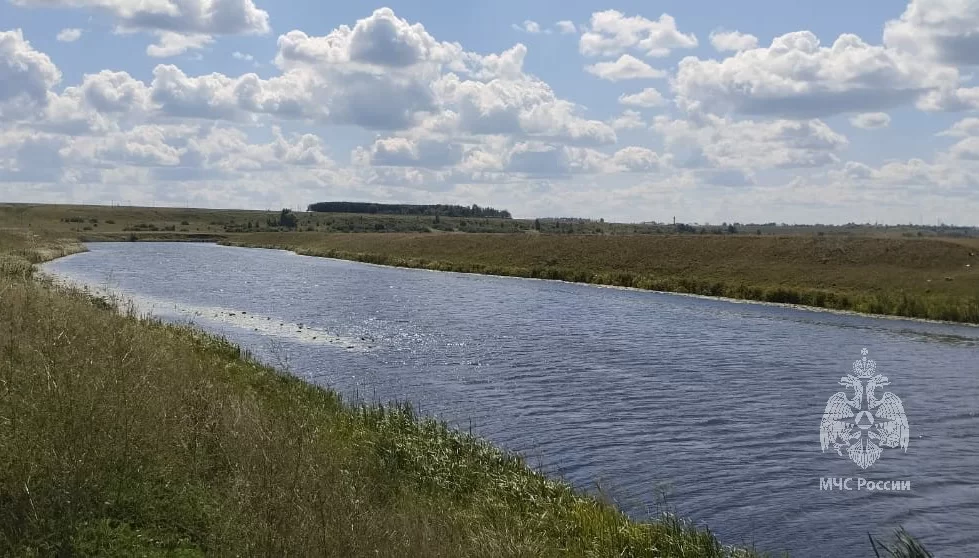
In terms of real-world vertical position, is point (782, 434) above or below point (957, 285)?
below

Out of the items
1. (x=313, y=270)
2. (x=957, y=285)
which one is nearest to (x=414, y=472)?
(x=957, y=285)

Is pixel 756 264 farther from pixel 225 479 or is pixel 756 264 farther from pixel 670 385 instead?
pixel 225 479

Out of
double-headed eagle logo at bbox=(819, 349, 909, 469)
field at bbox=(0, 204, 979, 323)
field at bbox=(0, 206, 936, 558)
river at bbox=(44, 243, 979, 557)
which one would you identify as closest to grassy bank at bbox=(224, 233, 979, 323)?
field at bbox=(0, 204, 979, 323)

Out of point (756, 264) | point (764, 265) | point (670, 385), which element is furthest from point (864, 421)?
point (756, 264)

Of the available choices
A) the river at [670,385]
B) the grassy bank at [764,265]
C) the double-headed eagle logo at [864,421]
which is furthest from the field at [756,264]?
the double-headed eagle logo at [864,421]

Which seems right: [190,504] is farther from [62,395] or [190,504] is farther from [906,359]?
Answer: [906,359]

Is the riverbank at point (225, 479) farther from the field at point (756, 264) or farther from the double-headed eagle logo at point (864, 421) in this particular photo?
the field at point (756, 264)

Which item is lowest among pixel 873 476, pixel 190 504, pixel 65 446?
pixel 873 476

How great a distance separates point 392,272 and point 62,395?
208 ft

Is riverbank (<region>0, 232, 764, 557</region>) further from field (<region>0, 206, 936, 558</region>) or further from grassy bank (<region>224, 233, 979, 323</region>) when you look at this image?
grassy bank (<region>224, 233, 979, 323</region>)

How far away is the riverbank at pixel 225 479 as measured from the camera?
8.16 m

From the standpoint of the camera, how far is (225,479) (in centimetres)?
1008

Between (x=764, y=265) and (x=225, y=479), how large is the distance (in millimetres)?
53968

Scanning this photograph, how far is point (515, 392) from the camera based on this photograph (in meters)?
22.6
